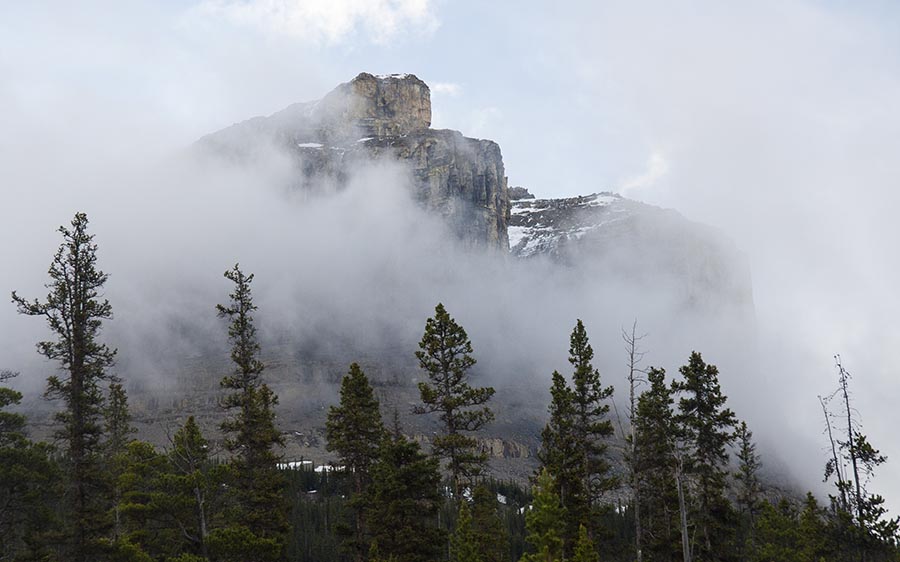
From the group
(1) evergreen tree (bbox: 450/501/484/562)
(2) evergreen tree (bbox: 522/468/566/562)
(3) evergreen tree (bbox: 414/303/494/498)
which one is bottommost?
(1) evergreen tree (bbox: 450/501/484/562)

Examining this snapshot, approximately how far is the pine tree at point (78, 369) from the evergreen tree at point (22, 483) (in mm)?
1216

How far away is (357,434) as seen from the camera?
128 feet

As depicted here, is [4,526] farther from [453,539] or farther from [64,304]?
[453,539]

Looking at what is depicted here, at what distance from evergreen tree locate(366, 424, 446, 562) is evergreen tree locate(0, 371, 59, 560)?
14.4 meters

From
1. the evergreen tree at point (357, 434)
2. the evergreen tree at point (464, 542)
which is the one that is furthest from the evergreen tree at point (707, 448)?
the evergreen tree at point (357, 434)

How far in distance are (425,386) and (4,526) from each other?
1984cm

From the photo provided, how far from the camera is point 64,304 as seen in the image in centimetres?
3061

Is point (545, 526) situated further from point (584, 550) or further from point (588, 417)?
point (588, 417)

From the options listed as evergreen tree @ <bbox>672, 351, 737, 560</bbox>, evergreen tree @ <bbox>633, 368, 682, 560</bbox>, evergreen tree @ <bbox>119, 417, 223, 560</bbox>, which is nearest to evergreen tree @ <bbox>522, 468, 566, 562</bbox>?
evergreen tree @ <bbox>633, 368, 682, 560</bbox>

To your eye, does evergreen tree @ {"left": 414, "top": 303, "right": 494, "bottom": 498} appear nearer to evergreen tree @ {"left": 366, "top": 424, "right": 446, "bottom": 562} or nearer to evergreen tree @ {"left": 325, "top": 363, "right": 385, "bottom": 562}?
evergreen tree @ {"left": 366, "top": 424, "right": 446, "bottom": 562}

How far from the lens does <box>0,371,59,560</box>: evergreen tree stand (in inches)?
1170

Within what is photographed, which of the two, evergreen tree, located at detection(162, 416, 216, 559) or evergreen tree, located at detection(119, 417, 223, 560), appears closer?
evergreen tree, located at detection(162, 416, 216, 559)

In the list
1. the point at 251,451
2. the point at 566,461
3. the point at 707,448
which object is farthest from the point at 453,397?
the point at 707,448

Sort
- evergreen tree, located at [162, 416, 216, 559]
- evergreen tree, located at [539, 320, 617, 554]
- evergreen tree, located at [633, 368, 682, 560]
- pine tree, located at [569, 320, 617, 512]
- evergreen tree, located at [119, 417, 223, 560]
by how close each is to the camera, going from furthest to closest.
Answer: pine tree, located at [569, 320, 617, 512], evergreen tree, located at [633, 368, 682, 560], evergreen tree, located at [539, 320, 617, 554], evergreen tree, located at [119, 417, 223, 560], evergreen tree, located at [162, 416, 216, 559]
